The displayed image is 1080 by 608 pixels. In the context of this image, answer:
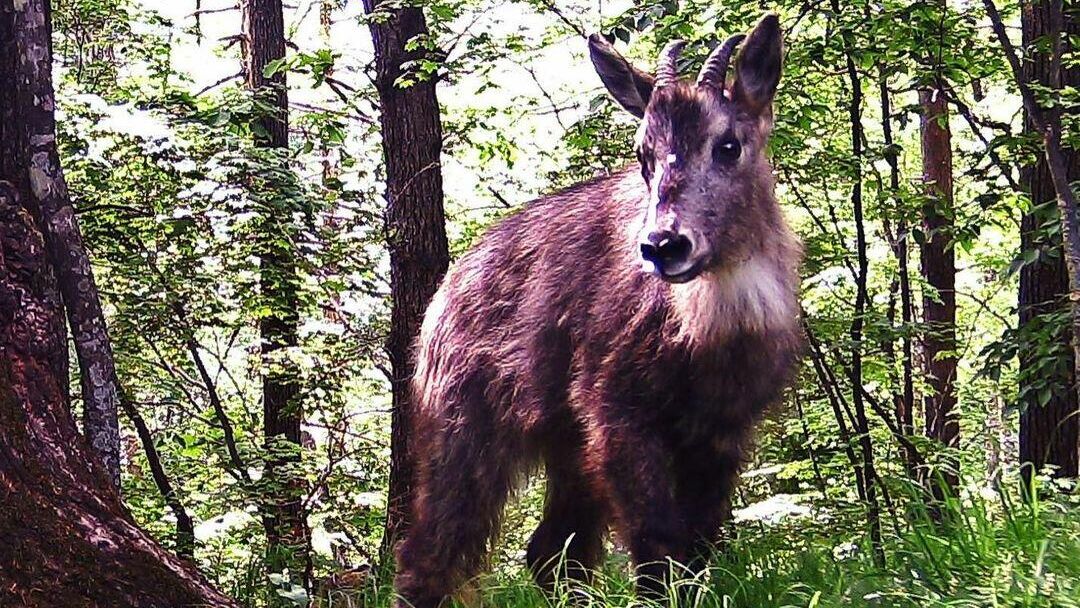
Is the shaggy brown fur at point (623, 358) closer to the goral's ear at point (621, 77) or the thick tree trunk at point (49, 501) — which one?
the goral's ear at point (621, 77)

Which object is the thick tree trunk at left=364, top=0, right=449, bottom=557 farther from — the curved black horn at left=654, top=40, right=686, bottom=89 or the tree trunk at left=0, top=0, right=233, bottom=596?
the tree trunk at left=0, top=0, right=233, bottom=596

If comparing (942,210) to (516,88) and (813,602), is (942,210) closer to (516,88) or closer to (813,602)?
(813,602)

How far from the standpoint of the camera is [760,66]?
4.22m

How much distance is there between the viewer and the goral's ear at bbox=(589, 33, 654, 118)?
441 centimetres

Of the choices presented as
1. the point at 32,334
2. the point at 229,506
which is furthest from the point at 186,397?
the point at 32,334

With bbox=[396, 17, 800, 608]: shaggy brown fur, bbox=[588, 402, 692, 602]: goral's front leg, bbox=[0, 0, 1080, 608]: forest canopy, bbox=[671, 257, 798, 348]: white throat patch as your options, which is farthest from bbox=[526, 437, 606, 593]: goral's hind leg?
bbox=[671, 257, 798, 348]: white throat patch

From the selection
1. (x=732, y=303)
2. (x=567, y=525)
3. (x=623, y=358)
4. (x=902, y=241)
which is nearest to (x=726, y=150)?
(x=732, y=303)

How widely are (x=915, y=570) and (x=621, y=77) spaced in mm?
2291

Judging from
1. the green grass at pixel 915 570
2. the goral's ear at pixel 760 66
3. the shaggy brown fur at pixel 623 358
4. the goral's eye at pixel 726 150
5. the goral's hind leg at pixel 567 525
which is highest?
the goral's ear at pixel 760 66

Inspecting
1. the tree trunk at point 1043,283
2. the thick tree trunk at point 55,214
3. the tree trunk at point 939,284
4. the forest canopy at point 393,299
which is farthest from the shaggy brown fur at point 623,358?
the tree trunk at point 939,284

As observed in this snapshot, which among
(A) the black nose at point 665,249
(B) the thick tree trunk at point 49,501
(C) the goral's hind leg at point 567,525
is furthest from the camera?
(C) the goral's hind leg at point 567,525

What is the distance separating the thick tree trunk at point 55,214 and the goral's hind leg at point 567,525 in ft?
6.01

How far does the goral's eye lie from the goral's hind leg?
1.52 meters

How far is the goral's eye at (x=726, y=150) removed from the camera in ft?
13.5
